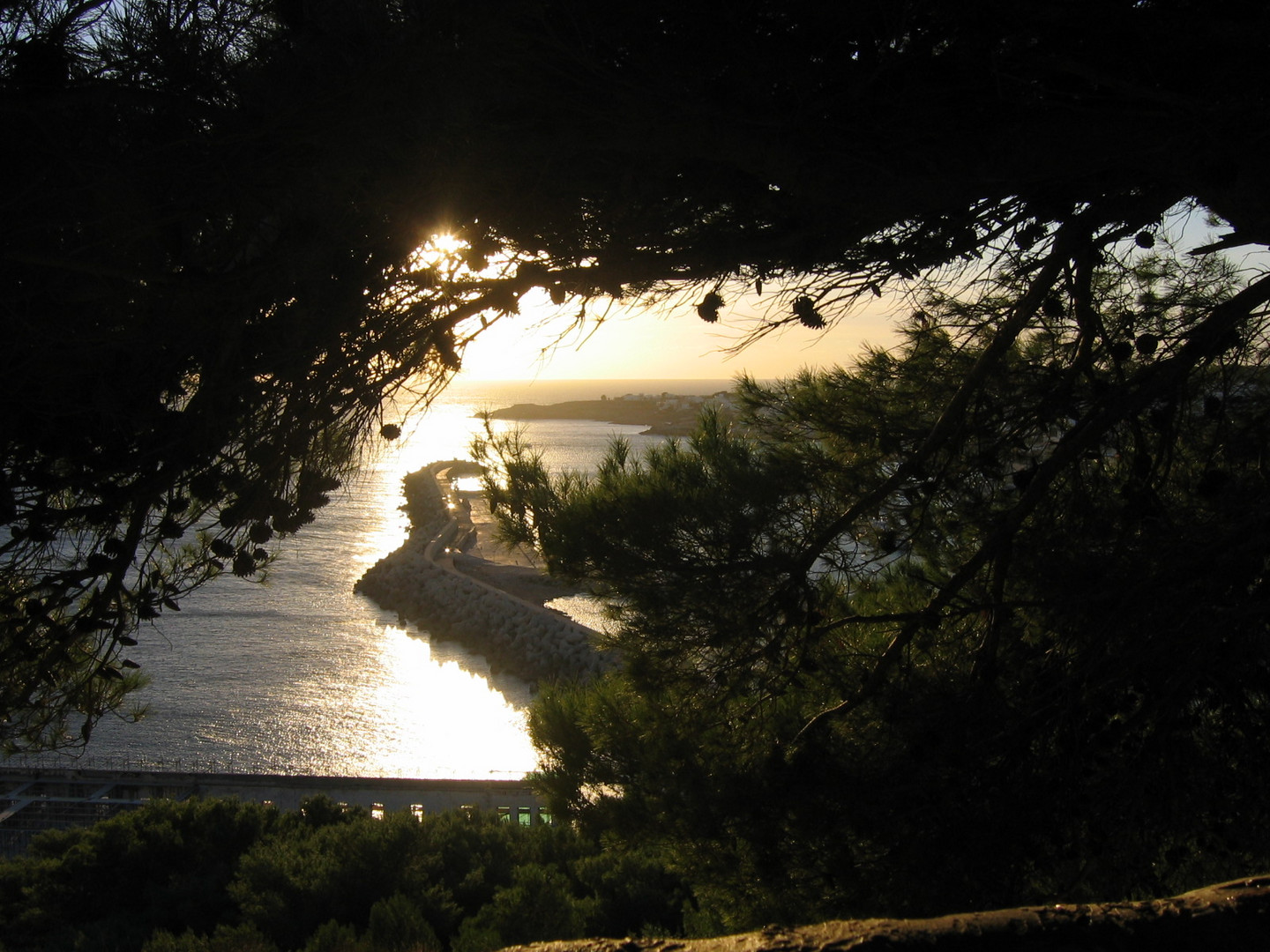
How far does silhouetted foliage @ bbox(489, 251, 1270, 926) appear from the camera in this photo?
2.32 m

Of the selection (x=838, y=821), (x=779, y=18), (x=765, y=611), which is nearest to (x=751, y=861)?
(x=838, y=821)

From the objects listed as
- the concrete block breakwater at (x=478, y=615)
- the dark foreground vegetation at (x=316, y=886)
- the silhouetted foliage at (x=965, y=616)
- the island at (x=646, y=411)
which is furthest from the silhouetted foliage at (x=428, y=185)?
the concrete block breakwater at (x=478, y=615)

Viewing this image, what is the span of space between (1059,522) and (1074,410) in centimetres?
36

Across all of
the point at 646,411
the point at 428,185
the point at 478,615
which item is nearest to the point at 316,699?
the point at 478,615

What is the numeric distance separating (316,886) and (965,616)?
4575 millimetres

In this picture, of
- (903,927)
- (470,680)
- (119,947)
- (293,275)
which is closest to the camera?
(903,927)

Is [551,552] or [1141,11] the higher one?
[1141,11]

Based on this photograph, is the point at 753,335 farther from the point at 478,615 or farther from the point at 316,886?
the point at 478,615

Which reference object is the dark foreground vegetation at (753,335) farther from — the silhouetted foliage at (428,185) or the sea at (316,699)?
the sea at (316,699)

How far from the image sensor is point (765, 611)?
2.65 m

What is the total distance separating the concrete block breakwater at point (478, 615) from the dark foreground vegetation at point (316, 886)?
12.8 ft

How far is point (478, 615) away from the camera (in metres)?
15.6

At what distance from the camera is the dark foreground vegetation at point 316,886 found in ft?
16.0

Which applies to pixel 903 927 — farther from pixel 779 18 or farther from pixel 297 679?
pixel 297 679
